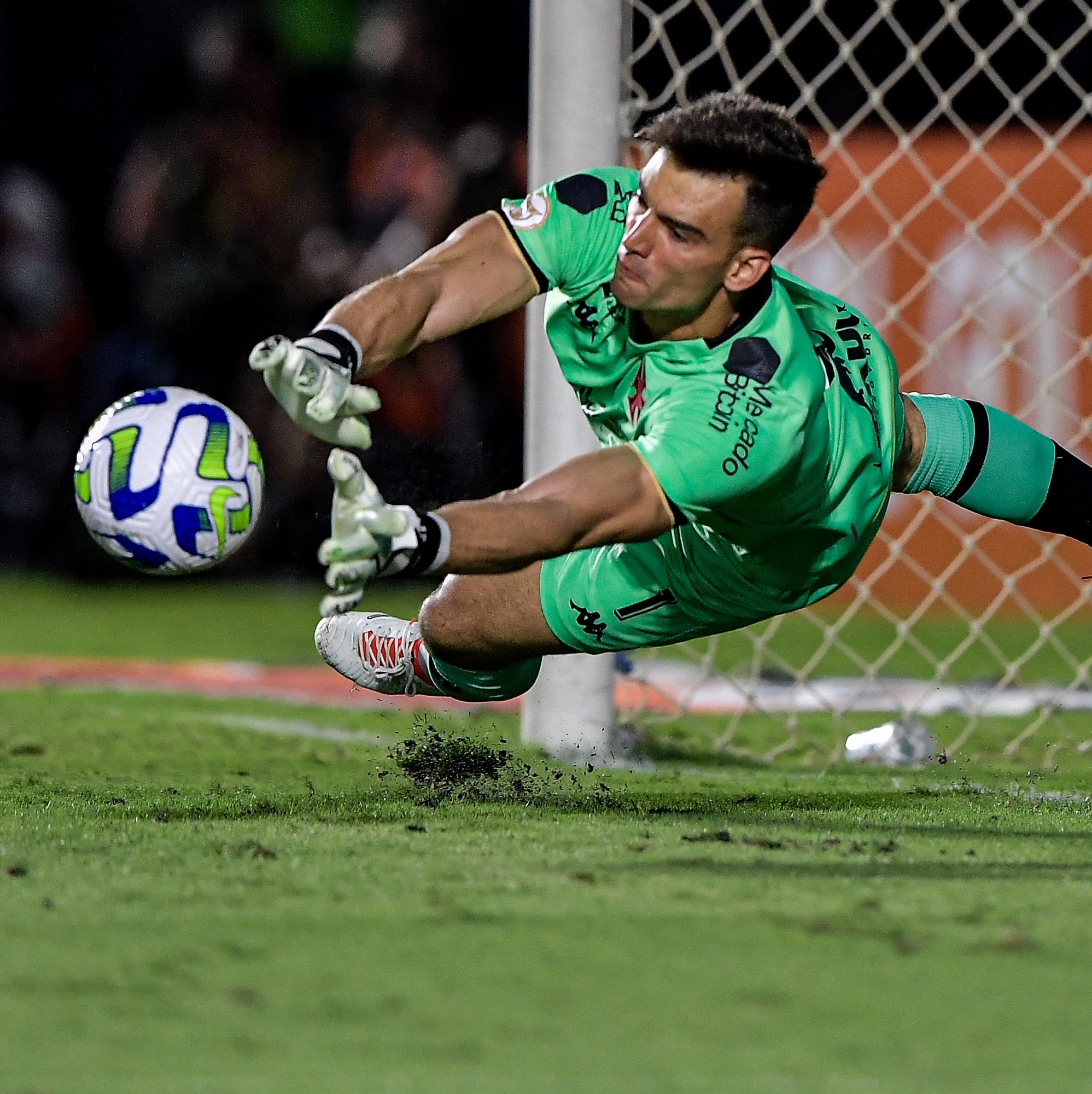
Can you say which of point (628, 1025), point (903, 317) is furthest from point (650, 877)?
point (903, 317)

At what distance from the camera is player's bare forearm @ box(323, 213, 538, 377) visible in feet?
11.5

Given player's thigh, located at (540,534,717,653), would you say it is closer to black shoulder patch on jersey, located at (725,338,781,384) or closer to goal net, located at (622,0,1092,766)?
black shoulder patch on jersey, located at (725,338,781,384)

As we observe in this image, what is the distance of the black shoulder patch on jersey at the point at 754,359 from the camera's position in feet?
10.7

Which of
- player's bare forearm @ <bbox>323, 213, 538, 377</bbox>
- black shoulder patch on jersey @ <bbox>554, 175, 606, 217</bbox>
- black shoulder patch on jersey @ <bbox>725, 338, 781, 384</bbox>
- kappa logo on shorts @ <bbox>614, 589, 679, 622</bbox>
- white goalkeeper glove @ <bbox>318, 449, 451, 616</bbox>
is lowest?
kappa logo on shorts @ <bbox>614, 589, 679, 622</bbox>

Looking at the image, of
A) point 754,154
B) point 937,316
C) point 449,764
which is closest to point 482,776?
point 449,764

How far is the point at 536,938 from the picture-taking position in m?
2.50

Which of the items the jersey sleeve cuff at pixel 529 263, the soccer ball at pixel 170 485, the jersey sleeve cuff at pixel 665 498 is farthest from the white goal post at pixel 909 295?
the jersey sleeve cuff at pixel 665 498

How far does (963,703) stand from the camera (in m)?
5.86

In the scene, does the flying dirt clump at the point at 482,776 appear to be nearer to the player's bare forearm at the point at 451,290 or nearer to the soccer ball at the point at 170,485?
the soccer ball at the point at 170,485

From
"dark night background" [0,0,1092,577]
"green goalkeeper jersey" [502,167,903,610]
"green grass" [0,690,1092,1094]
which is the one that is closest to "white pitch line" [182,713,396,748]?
"green grass" [0,690,1092,1094]

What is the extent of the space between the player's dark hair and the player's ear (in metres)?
0.02

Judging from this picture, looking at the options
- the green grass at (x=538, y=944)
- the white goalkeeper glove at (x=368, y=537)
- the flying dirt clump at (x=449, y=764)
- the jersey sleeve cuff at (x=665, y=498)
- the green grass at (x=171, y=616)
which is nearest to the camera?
the green grass at (x=538, y=944)

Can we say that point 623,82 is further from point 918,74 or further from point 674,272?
point 918,74

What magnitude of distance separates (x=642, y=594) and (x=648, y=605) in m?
0.03
